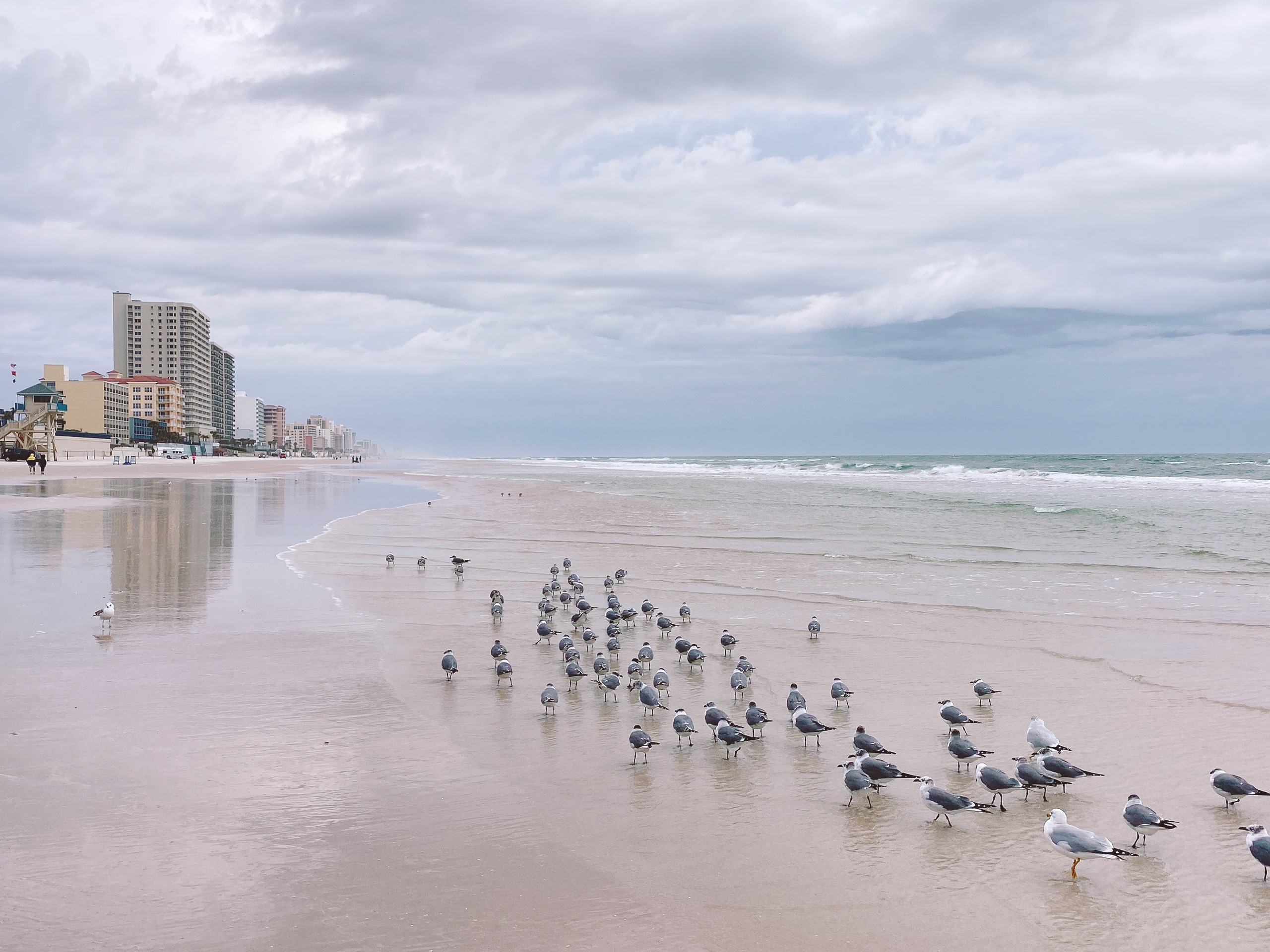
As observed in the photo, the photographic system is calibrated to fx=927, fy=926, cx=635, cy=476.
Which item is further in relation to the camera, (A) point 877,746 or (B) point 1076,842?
(A) point 877,746

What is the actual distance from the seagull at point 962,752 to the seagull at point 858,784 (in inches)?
41.0

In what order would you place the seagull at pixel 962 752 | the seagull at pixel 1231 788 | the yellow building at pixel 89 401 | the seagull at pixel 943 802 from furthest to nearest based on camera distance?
the yellow building at pixel 89 401 < the seagull at pixel 962 752 < the seagull at pixel 1231 788 < the seagull at pixel 943 802

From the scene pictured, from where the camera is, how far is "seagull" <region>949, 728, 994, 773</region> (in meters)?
8.59

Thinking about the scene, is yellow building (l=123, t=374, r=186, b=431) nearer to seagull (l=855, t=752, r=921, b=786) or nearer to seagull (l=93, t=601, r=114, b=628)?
seagull (l=93, t=601, r=114, b=628)

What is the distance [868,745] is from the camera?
8.87m

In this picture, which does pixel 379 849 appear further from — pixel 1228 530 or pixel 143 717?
pixel 1228 530

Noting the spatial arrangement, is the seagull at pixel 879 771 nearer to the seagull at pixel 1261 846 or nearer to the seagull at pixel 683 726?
the seagull at pixel 683 726

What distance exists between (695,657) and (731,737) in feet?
11.5

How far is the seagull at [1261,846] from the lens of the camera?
21.5 feet

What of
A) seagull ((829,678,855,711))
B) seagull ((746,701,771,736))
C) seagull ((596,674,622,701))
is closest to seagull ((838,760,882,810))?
seagull ((746,701,771,736))

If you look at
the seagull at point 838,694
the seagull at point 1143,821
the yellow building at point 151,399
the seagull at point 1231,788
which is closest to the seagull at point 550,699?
the seagull at point 838,694

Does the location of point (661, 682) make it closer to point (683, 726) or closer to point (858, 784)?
point (683, 726)

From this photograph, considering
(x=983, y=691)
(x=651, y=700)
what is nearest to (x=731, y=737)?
(x=651, y=700)

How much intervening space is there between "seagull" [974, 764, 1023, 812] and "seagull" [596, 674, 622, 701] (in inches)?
176
